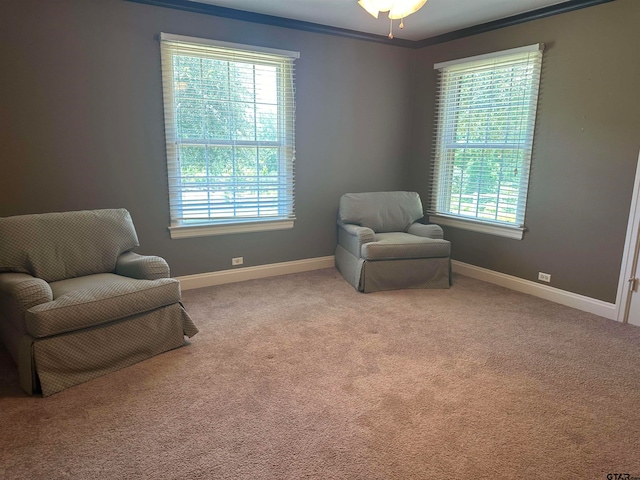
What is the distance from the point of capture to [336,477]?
5.59 feet

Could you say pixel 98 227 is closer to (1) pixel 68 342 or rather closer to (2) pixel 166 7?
(1) pixel 68 342

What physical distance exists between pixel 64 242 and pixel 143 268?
539 mm

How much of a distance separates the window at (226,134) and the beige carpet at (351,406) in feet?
3.71

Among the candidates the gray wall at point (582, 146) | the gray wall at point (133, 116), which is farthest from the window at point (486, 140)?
the gray wall at point (133, 116)

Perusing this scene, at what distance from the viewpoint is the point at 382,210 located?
4.44m

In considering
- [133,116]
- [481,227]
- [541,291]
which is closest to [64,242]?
[133,116]

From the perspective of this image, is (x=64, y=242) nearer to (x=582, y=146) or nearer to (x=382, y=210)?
(x=382, y=210)

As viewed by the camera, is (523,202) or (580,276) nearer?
(580,276)

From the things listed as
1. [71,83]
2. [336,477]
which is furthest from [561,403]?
[71,83]

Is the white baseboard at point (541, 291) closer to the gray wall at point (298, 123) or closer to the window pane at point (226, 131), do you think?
the gray wall at point (298, 123)

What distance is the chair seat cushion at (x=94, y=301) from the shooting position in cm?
220

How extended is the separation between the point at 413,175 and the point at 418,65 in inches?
48.8

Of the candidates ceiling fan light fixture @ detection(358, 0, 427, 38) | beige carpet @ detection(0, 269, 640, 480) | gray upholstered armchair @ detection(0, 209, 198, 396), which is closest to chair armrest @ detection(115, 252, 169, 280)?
gray upholstered armchair @ detection(0, 209, 198, 396)

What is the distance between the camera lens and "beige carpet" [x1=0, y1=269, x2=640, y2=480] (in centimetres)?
178
